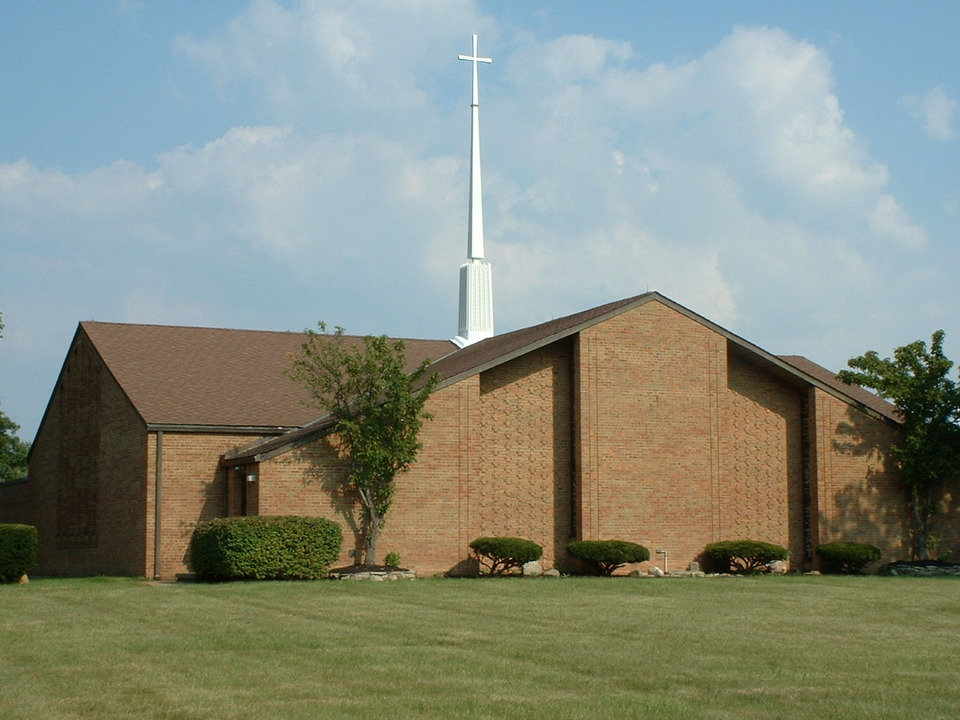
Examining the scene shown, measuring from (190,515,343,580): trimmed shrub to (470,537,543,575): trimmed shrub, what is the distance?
13.4 feet

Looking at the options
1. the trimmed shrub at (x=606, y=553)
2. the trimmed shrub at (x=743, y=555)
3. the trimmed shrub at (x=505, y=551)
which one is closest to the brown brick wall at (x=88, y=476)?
the trimmed shrub at (x=505, y=551)

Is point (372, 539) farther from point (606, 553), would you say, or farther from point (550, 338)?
point (550, 338)

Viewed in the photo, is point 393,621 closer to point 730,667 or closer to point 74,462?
point 730,667

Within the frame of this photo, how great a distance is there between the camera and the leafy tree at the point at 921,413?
35.5 meters

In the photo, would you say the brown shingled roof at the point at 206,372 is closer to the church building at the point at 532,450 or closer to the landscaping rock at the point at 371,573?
the church building at the point at 532,450

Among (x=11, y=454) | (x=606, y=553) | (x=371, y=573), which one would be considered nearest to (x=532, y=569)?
(x=606, y=553)

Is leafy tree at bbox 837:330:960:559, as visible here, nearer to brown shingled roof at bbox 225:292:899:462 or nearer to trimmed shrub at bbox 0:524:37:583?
brown shingled roof at bbox 225:292:899:462

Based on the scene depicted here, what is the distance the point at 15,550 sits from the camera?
95.2ft

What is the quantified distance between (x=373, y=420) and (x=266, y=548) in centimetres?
431

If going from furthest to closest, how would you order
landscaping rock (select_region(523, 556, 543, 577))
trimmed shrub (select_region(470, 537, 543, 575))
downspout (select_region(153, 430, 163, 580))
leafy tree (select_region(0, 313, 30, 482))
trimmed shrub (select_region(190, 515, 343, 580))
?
leafy tree (select_region(0, 313, 30, 482)) < downspout (select_region(153, 430, 163, 580)) < landscaping rock (select_region(523, 556, 543, 577)) < trimmed shrub (select_region(470, 537, 543, 575)) < trimmed shrub (select_region(190, 515, 343, 580))

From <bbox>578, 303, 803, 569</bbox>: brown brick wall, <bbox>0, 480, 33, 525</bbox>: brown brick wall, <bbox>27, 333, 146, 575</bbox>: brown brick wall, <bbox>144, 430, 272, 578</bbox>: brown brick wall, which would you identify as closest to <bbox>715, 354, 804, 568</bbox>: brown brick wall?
<bbox>578, 303, 803, 569</bbox>: brown brick wall

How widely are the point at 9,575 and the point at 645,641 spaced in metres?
18.2

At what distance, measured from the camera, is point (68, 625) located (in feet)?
62.1

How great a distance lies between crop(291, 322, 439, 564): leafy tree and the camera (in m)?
30.7
